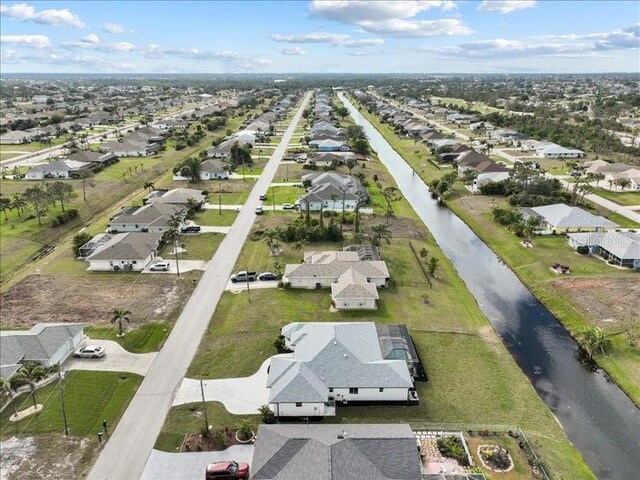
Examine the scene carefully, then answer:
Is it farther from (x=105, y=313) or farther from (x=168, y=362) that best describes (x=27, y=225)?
(x=168, y=362)

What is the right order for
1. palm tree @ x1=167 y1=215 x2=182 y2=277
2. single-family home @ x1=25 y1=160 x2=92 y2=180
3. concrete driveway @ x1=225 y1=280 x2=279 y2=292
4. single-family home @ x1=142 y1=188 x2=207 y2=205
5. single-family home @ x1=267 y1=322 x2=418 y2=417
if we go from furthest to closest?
single-family home @ x1=25 y1=160 x2=92 y2=180 → single-family home @ x1=142 y1=188 x2=207 y2=205 → palm tree @ x1=167 y1=215 x2=182 y2=277 → concrete driveway @ x1=225 y1=280 x2=279 y2=292 → single-family home @ x1=267 y1=322 x2=418 y2=417

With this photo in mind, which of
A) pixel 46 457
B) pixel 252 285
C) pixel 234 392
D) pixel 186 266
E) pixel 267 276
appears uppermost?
pixel 267 276

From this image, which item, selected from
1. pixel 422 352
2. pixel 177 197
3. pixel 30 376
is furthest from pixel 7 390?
pixel 177 197

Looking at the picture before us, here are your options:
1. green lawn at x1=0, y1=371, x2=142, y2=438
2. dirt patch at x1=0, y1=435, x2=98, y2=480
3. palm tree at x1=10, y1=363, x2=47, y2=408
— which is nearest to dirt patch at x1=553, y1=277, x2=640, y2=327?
green lawn at x1=0, y1=371, x2=142, y2=438

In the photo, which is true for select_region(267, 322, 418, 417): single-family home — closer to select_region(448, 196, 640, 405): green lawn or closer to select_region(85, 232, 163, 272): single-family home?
select_region(448, 196, 640, 405): green lawn

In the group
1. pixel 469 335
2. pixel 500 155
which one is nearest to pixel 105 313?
pixel 469 335

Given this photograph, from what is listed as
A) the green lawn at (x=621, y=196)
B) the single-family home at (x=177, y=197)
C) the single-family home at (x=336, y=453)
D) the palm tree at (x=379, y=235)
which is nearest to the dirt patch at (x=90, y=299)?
the single-family home at (x=336, y=453)

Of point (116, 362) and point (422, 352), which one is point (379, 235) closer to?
point (422, 352)
